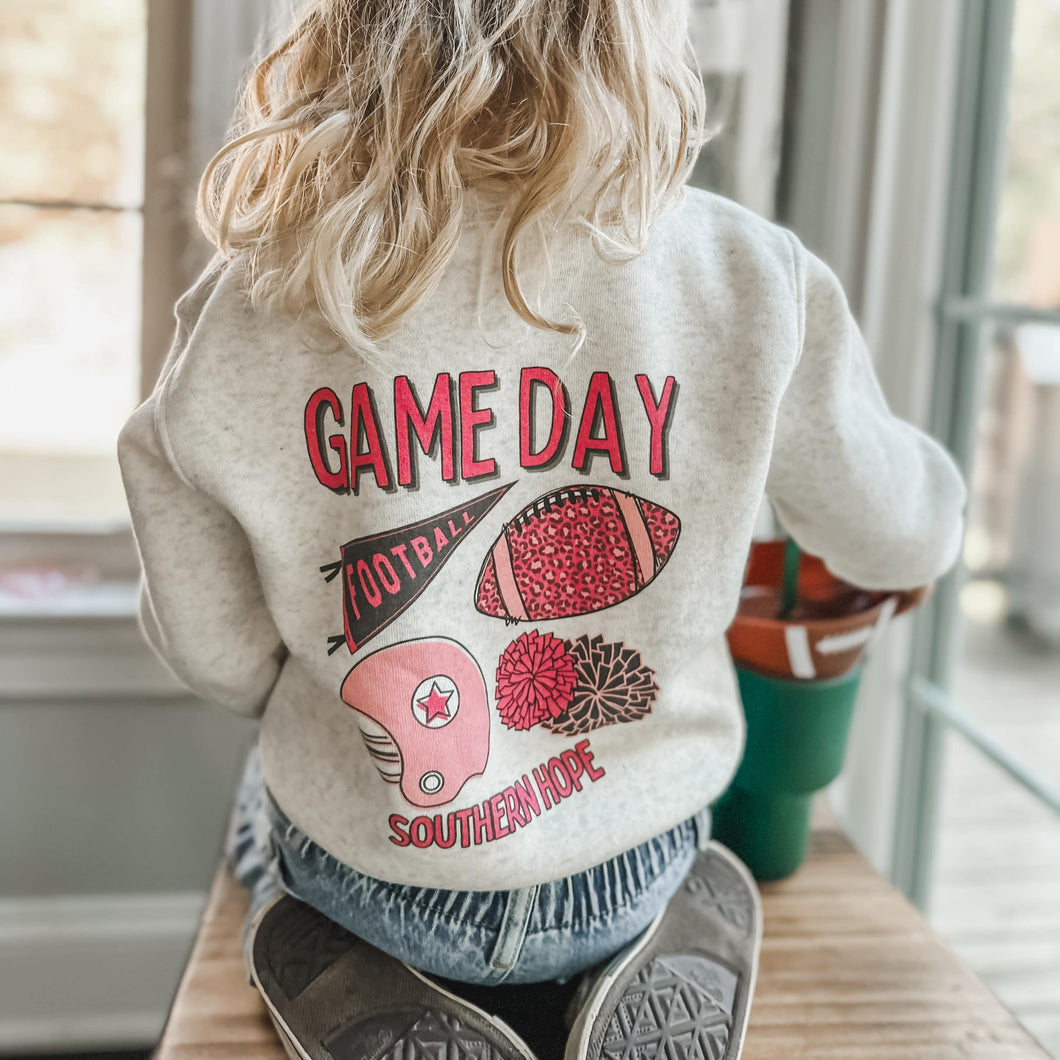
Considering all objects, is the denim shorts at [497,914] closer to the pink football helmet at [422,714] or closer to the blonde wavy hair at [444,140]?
the pink football helmet at [422,714]

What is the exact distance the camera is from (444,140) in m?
0.62

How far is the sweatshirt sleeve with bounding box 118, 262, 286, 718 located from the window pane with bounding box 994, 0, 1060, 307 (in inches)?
39.7

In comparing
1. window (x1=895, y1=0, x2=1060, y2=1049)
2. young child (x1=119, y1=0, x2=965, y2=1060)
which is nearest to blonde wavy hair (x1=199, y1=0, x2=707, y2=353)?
young child (x1=119, y1=0, x2=965, y2=1060)

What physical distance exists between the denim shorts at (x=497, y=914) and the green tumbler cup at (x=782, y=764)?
190 mm

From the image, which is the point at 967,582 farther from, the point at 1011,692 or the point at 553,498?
the point at 1011,692

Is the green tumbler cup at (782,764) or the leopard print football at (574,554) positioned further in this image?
the green tumbler cup at (782,764)

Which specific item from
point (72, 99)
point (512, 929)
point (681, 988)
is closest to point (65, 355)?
point (72, 99)

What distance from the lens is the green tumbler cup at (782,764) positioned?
3.09ft

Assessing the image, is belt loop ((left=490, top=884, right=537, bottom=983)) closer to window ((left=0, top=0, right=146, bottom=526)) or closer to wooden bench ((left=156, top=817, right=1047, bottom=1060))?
wooden bench ((left=156, top=817, right=1047, bottom=1060))

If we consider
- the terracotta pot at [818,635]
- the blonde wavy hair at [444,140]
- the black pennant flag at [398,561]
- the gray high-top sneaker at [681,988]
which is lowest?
the gray high-top sneaker at [681,988]

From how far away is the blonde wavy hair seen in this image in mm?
628

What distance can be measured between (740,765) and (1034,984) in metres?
0.84

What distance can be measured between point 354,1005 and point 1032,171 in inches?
48.2

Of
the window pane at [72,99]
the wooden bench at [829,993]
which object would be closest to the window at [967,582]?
the wooden bench at [829,993]
